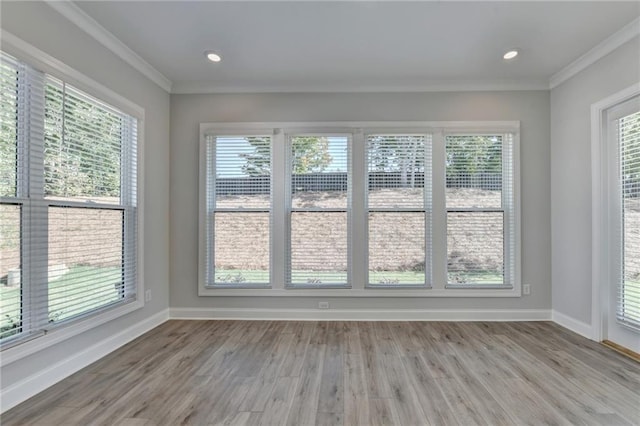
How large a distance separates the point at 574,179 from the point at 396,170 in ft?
6.15

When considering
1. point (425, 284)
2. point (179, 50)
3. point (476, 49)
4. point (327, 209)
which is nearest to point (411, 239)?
point (425, 284)

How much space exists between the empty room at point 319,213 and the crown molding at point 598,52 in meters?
0.03

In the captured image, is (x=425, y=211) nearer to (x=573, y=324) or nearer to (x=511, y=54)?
(x=511, y=54)

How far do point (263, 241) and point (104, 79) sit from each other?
2.23 metres

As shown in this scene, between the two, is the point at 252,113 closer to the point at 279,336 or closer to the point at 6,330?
the point at 279,336

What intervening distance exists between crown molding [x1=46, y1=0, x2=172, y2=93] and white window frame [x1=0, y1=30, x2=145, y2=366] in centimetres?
38

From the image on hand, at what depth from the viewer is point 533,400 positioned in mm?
2029

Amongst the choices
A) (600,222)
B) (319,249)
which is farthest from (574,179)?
(319,249)

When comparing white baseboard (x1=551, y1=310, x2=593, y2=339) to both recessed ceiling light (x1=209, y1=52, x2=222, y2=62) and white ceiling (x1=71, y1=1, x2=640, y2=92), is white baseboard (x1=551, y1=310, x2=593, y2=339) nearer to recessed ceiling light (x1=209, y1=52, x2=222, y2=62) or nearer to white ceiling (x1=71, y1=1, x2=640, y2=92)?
white ceiling (x1=71, y1=1, x2=640, y2=92)

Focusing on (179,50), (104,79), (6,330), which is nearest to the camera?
(6,330)

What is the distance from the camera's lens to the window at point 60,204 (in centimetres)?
199

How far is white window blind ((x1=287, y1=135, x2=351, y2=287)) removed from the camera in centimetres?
369

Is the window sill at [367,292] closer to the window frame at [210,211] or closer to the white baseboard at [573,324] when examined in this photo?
the window frame at [210,211]

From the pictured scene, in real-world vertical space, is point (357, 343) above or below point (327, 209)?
below
